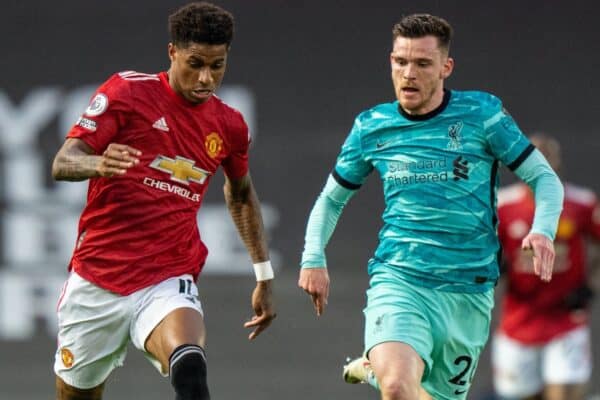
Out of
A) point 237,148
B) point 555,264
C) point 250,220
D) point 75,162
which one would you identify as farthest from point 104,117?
point 555,264

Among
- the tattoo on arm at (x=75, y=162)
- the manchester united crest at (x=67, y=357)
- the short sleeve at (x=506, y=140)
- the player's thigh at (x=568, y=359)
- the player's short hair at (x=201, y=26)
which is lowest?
the player's thigh at (x=568, y=359)

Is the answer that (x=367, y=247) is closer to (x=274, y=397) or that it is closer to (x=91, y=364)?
(x=274, y=397)

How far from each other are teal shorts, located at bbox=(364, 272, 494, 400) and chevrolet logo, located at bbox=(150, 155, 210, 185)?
984mm

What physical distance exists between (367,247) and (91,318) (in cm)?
451

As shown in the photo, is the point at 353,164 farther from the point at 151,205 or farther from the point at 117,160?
the point at 117,160

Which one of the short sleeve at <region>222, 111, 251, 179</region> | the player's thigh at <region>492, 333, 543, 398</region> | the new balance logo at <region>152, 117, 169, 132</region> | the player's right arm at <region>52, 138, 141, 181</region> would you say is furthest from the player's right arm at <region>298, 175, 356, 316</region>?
the player's thigh at <region>492, 333, 543, 398</region>

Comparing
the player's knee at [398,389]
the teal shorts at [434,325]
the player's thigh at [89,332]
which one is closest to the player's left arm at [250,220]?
the teal shorts at [434,325]

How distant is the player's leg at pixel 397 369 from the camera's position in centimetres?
638

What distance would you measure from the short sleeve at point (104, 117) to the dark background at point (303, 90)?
440cm

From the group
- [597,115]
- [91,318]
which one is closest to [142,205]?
[91,318]

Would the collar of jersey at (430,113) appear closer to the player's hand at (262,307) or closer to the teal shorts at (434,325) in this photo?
the teal shorts at (434,325)

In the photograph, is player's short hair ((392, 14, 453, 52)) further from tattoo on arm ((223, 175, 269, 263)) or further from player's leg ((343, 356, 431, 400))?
player's leg ((343, 356, 431, 400))

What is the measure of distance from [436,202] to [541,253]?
680 millimetres

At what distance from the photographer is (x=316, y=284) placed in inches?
271
